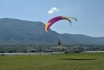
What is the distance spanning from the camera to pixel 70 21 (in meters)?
45.6

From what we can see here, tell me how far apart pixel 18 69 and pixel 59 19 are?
2103 cm

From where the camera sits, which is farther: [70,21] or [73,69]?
[70,21]

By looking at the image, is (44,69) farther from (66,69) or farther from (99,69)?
(99,69)

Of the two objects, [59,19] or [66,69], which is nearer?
[66,69]

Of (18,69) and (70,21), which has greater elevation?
(70,21)

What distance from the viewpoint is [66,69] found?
26.9m

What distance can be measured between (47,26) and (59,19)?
303 cm

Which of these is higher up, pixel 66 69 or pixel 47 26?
pixel 47 26

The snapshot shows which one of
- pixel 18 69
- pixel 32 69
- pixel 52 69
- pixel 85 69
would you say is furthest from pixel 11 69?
pixel 85 69

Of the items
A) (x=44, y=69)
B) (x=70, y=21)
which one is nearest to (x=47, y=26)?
(x=70, y=21)

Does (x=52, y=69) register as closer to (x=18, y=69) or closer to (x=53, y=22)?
(x=18, y=69)

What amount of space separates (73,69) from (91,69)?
219cm

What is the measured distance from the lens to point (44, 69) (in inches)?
1073

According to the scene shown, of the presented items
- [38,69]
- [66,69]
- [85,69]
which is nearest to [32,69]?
[38,69]
